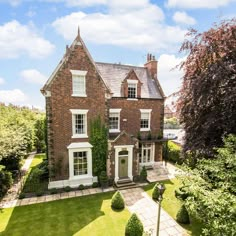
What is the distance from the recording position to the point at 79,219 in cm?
1227

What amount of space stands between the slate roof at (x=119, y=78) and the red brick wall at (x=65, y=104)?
376 centimetres

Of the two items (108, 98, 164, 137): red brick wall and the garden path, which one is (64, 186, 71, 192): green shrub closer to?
the garden path

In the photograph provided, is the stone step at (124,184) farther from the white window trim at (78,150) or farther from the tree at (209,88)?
the tree at (209,88)

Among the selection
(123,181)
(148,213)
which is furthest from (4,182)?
(148,213)

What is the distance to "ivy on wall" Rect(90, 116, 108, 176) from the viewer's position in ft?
56.1

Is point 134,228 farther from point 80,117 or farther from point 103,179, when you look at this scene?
point 80,117

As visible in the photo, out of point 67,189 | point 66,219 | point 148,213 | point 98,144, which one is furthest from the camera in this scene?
point 98,144

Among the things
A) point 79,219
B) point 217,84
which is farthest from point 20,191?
point 217,84

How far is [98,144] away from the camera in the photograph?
1722cm

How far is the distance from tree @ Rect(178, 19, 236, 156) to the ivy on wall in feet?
25.6

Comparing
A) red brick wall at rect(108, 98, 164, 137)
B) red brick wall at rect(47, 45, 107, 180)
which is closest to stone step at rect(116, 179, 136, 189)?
red brick wall at rect(47, 45, 107, 180)

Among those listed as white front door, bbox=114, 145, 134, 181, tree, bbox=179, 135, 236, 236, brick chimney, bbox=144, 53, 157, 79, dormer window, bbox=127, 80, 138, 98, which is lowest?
white front door, bbox=114, 145, 134, 181

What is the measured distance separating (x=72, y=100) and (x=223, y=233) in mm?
14175

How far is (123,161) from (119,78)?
9.90 m
